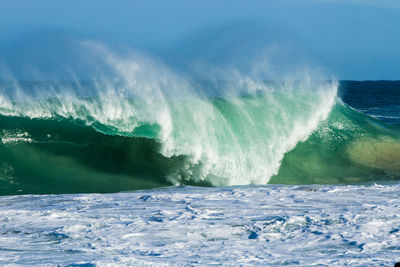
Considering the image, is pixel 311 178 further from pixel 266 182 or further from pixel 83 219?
pixel 83 219

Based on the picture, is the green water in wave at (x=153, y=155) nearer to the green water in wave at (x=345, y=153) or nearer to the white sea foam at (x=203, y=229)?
the green water in wave at (x=345, y=153)

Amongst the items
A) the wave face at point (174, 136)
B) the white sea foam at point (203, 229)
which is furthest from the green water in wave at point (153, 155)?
the white sea foam at point (203, 229)

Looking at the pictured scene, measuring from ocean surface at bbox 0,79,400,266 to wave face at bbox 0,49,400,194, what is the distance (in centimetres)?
3

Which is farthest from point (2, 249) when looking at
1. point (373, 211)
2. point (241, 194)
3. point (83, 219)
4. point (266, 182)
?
point (266, 182)

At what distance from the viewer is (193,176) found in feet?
30.0

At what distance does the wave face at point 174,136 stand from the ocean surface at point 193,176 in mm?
32

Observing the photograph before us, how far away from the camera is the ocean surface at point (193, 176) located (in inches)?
180

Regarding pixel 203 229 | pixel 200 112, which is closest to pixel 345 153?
pixel 200 112

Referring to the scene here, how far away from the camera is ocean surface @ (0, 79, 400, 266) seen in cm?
457

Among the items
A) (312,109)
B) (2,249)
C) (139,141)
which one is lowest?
(2,249)

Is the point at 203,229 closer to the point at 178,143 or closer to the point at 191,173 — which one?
the point at 191,173

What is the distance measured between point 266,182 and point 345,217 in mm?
3898

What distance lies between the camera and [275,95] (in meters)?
12.6

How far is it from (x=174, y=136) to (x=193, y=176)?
126 cm
